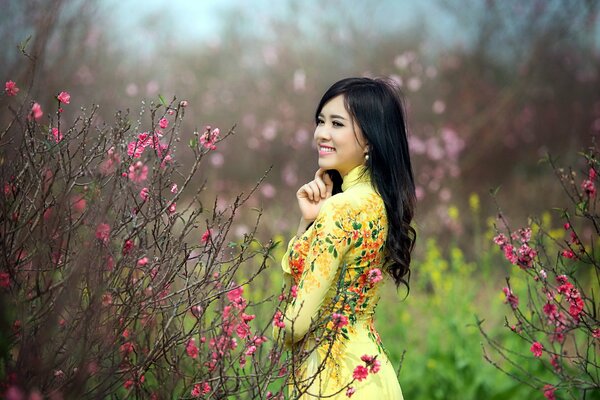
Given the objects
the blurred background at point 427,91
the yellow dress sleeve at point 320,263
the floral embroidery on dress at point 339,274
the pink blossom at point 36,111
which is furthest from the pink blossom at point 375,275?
the blurred background at point 427,91

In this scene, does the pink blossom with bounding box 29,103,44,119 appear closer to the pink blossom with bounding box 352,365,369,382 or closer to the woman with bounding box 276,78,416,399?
the woman with bounding box 276,78,416,399

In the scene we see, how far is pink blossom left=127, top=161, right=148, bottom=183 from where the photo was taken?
217 cm

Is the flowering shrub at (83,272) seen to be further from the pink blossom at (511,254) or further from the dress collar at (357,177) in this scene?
the pink blossom at (511,254)

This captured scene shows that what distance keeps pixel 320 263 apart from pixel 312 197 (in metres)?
0.44

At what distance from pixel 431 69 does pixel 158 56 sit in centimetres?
586

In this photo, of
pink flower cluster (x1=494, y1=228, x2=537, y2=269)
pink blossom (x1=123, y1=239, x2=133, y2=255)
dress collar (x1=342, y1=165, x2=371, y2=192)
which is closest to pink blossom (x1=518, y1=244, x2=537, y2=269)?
pink flower cluster (x1=494, y1=228, x2=537, y2=269)

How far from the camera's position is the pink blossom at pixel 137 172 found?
2172 mm

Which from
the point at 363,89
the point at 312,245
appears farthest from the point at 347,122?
the point at 312,245

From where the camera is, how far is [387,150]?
107 inches

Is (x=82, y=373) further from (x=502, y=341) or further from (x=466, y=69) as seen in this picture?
(x=466, y=69)

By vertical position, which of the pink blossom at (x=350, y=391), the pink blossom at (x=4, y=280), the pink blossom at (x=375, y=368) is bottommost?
Answer: the pink blossom at (x=4, y=280)

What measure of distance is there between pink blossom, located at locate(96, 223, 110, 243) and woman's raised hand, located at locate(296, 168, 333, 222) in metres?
0.87

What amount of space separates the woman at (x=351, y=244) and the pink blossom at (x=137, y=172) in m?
0.58

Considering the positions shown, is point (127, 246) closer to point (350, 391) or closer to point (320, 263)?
point (320, 263)
